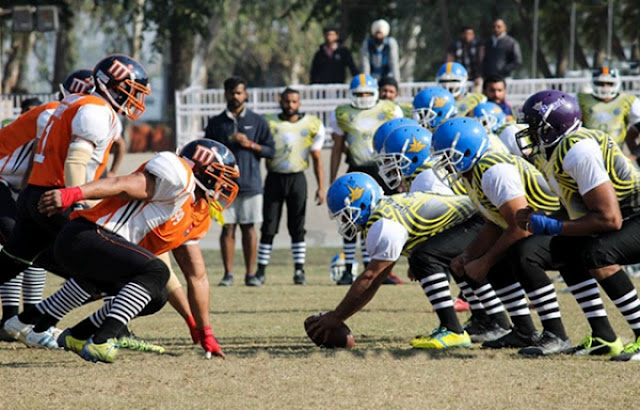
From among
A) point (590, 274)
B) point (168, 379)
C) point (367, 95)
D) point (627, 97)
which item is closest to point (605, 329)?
point (590, 274)

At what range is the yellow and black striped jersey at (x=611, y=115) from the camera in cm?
1209

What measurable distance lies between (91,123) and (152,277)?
1166 mm

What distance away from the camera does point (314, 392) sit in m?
6.23

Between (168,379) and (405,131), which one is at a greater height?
(405,131)

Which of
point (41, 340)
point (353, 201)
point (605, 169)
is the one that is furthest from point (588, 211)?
point (41, 340)

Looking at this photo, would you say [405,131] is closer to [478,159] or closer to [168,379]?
[478,159]

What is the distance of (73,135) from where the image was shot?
7.47m

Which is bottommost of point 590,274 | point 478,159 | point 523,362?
point 523,362

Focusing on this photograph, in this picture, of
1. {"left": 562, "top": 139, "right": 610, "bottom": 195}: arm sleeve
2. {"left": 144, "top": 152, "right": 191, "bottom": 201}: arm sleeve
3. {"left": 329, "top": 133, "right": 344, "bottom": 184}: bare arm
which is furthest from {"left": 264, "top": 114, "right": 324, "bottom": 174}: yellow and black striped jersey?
{"left": 562, "top": 139, "right": 610, "bottom": 195}: arm sleeve

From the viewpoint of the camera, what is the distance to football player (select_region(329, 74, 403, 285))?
1317cm

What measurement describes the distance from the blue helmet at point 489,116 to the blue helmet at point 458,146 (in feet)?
9.89

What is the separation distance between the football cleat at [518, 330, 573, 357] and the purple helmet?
4.17 ft

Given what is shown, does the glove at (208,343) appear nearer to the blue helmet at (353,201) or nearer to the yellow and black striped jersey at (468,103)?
the blue helmet at (353,201)

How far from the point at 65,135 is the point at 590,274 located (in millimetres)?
3494
